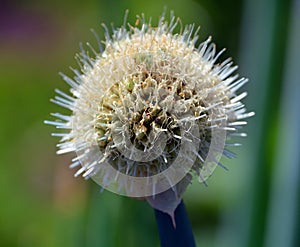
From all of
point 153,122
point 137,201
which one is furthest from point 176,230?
point 137,201

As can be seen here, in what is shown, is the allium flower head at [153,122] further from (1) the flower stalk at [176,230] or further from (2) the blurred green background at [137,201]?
(2) the blurred green background at [137,201]

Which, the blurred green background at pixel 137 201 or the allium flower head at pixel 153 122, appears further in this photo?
the blurred green background at pixel 137 201

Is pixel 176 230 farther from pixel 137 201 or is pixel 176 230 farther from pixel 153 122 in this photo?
pixel 137 201

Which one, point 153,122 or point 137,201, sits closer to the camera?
point 153,122

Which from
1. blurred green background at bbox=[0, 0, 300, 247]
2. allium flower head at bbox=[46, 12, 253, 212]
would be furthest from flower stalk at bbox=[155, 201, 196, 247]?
blurred green background at bbox=[0, 0, 300, 247]

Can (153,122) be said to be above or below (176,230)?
above

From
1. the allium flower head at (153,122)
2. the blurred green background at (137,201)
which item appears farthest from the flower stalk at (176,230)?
the blurred green background at (137,201)
